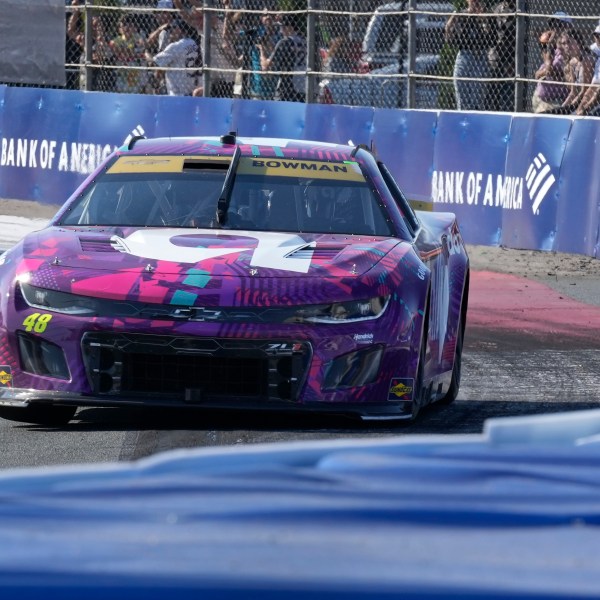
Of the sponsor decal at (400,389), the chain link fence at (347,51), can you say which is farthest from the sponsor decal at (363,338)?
the chain link fence at (347,51)


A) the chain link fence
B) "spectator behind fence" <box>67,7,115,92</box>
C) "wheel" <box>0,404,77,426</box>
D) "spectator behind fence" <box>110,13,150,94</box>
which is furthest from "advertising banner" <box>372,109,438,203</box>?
"wheel" <box>0,404,77,426</box>

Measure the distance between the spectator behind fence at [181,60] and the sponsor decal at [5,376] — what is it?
11485mm

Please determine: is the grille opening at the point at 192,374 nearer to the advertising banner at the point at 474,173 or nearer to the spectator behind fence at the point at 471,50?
the advertising banner at the point at 474,173

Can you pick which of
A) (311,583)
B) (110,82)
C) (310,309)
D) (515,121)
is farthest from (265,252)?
(110,82)

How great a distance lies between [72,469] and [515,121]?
1263 centimetres

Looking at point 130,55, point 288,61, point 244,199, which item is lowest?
point 130,55

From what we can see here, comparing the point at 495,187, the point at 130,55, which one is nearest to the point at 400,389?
the point at 495,187

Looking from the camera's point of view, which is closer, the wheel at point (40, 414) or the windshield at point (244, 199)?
the wheel at point (40, 414)

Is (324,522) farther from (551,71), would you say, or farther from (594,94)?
(551,71)

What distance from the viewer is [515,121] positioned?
14492 millimetres

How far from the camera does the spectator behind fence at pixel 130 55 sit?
1795 centimetres

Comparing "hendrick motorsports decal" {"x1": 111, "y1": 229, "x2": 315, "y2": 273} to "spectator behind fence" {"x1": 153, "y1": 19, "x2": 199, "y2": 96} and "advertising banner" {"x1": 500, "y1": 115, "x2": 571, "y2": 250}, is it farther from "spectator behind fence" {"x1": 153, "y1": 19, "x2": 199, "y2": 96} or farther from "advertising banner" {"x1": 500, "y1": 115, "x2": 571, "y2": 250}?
"spectator behind fence" {"x1": 153, "y1": 19, "x2": 199, "y2": 96}

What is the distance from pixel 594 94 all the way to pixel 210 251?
8447 mm

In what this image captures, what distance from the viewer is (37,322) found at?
6.29 metres
